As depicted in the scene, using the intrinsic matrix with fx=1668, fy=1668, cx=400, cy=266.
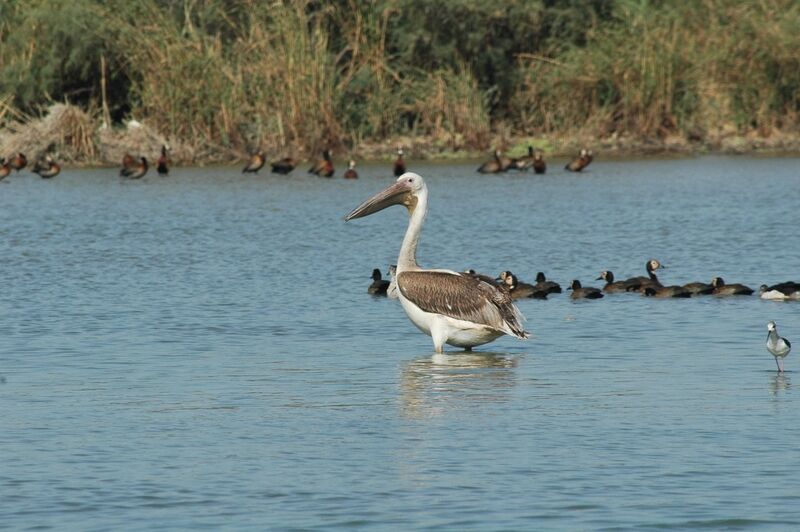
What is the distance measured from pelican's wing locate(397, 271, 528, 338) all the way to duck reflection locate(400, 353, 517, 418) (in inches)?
13.0

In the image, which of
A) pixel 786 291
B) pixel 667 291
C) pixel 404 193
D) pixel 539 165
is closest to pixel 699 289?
pixel 667 291

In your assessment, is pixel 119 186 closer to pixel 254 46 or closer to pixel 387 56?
pixel 254 46

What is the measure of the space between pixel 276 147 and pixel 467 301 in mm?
31071

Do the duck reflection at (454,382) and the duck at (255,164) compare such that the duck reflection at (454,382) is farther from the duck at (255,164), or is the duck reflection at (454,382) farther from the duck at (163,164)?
the duck at (163,164)

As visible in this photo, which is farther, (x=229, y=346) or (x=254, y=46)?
(x=254, y=46)

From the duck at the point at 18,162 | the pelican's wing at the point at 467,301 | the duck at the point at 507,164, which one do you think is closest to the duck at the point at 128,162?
the duck at the point at 18,162

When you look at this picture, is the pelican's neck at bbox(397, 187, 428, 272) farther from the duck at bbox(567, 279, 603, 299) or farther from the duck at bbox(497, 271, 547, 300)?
the duck at bbox(567, 279, 603, 299)

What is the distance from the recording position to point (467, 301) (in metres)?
13.7

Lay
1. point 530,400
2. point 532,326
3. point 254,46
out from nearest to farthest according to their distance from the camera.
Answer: point 530,400 < point 532,326 < point 254,46

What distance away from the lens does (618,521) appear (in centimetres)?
821

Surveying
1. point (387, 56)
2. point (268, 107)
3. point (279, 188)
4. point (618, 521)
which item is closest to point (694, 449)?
point (618, 521)

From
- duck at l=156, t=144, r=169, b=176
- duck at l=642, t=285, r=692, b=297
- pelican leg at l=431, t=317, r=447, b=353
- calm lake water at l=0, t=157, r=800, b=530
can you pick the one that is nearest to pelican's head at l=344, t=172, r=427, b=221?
calm lake water at l=0, t=157, r=800, b=530

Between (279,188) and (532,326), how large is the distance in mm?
22896

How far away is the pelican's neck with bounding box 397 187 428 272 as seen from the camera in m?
14.4
